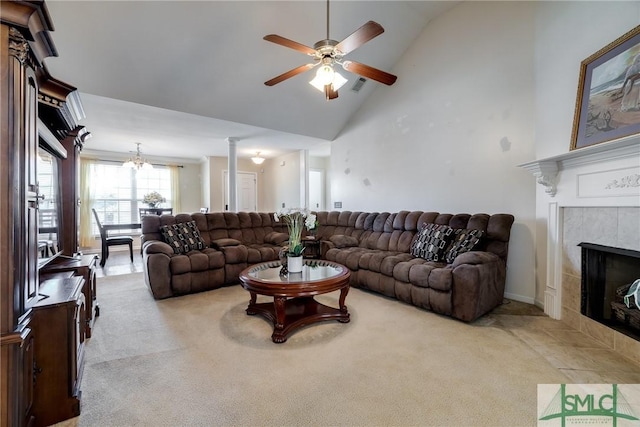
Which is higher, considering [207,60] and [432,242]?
[207,60]

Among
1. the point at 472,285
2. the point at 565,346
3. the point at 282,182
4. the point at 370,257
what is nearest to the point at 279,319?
the point at 370,257

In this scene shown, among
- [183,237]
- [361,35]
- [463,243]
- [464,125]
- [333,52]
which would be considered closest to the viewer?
[361,35]

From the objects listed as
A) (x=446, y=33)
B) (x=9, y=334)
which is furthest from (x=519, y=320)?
(x=446, y=33)

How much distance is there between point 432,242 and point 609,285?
149 cm

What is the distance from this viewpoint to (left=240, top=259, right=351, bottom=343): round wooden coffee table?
2.32 metres

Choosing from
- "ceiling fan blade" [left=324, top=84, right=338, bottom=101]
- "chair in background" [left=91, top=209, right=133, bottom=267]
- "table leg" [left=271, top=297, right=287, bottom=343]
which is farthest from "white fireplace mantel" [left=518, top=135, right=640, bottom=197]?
"chair in background" [left=91, top=209, right=133, bottom=267]

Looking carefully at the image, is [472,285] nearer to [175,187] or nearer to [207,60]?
[207,60]

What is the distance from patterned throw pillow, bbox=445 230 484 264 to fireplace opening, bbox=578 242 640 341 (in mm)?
842

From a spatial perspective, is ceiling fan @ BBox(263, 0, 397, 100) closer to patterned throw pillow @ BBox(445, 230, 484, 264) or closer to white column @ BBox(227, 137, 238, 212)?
patterned throw pillow @ BBox(445, 230, 484, 264)

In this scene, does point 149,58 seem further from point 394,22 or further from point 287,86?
point 394,22

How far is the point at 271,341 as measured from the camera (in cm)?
227

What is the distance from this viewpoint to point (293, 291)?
232cm

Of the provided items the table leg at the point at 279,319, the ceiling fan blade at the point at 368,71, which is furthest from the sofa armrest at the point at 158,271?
the ceiling fan blade at the point at 368,71

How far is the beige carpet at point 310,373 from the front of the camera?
4.84 ft
